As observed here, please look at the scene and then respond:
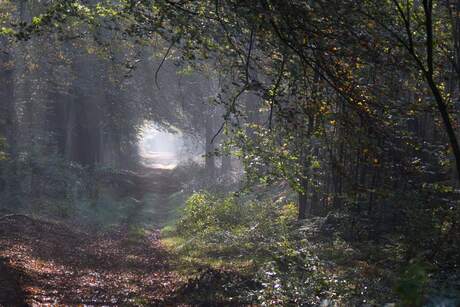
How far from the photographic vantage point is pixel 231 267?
37.3 feet

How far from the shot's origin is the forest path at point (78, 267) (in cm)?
888

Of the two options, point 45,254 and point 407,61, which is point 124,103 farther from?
point 407,61

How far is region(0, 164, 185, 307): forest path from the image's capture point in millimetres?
8883

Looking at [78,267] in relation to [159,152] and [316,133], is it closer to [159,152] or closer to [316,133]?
[316,133]

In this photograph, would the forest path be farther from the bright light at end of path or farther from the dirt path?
the bright light at end of path

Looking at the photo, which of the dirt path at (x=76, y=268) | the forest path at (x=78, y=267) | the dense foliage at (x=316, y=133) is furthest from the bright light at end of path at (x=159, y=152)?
the dirt path at (x=76, y=268)

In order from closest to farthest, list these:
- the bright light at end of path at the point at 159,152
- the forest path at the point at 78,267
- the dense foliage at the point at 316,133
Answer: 1. the dense foliage at the point at 316,133
2. the forest path at the point at 78,267
3. the bright light at end of path at the point at 159,152

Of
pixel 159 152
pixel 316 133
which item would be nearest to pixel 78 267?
pixel 316 133

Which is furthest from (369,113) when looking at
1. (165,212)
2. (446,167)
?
(165,212)

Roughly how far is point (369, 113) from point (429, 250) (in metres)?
3.10

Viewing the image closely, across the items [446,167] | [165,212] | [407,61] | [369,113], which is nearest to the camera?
[369,113]

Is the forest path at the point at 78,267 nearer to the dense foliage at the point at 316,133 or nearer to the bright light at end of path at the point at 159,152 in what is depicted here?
the dense foliage at the point at 316,133

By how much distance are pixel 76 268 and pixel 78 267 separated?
0.15 m

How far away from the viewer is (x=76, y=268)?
11.9 m
